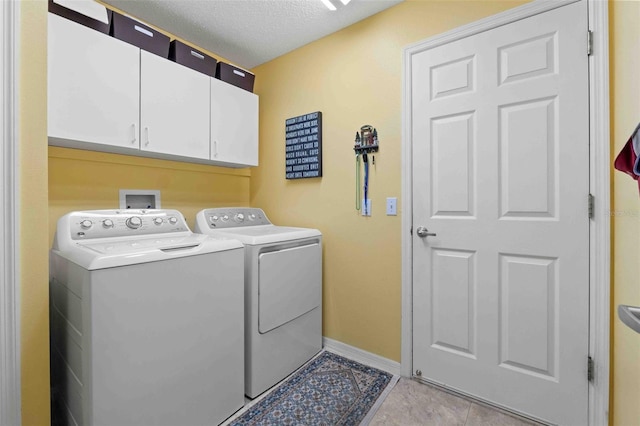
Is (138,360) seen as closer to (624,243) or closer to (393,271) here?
(393,271)

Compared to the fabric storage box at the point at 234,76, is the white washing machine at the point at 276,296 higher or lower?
lower

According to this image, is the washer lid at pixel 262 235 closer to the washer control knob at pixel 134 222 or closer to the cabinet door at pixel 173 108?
the washer control knob at pixel 134 222

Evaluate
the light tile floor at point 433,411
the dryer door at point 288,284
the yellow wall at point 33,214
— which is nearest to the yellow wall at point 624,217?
the light tile floor at point 433,411

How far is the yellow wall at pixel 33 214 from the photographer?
1.14 metres

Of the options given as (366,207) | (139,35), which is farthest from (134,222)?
(366,207)

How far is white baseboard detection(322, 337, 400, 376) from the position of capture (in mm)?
1911

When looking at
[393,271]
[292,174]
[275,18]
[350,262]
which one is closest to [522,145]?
[393,271]

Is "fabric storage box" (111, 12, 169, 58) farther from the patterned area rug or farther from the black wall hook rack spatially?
the patterned area rug

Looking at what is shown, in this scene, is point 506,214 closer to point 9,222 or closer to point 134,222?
point 134,222

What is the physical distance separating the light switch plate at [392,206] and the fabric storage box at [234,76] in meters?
1.52

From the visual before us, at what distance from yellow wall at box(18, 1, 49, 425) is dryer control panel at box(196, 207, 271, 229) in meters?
0.94

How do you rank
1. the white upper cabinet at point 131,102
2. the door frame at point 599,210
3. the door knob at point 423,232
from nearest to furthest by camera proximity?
the door frame at point 599,210, the white upper cabinet at point 131,102, the door knob at point 423,232

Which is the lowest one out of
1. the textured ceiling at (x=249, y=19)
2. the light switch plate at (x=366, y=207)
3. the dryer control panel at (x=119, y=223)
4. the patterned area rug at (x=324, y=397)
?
the patterned area rug at (x=324, y=397)

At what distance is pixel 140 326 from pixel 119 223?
708mm
